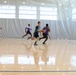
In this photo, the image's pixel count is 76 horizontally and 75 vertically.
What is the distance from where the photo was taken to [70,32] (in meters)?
18.9

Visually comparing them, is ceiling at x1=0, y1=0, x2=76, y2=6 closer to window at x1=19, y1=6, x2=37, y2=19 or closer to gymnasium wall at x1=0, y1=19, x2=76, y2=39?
window at x1=19, y1=6, x2=37, y2=19

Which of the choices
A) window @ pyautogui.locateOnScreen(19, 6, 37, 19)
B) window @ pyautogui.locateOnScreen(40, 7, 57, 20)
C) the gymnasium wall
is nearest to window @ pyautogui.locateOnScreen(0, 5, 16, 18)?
the gymnasium wall

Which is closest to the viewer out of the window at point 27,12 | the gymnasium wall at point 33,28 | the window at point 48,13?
the gymnasium wall at point 33,28

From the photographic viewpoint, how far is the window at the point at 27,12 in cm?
1895

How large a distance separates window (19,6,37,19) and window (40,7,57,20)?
798mm

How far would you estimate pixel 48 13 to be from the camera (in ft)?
62.8

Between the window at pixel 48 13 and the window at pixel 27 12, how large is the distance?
798 mm

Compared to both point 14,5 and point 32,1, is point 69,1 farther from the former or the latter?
point 14,5

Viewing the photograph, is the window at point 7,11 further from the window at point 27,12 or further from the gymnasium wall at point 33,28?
the window at point 27,12

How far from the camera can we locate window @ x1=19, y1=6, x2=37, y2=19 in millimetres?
18953

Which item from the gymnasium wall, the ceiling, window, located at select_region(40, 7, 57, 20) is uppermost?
the ceiling

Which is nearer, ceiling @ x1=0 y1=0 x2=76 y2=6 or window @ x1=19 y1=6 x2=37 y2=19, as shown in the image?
ceiling @ x1=0 y1=0 x2=76 y2=6

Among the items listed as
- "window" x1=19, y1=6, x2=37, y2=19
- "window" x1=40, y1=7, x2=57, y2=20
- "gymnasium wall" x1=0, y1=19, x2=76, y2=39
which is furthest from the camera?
"window" x1=40, y1=7, x2=57, y2=20

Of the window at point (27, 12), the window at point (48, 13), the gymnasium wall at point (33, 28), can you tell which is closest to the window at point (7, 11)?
the gymnasium wall at point (33, 28)
